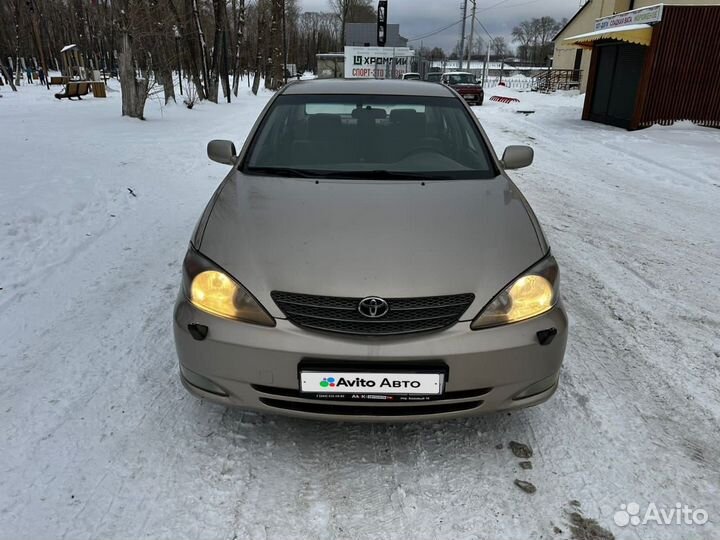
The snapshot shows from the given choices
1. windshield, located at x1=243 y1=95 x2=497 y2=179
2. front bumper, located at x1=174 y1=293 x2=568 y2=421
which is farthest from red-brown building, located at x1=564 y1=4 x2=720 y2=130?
front bumper, located at x1=174 y1=293 x2=568 y2=421

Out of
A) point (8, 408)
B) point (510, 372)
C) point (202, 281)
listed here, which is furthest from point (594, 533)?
point (8, 408)

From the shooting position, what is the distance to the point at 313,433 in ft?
7.86

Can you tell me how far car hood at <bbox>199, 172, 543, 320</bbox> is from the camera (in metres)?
2.09

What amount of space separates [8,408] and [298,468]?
4.83 feet

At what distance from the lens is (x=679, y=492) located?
2.09 m

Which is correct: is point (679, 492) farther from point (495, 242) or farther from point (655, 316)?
point (655, 316)

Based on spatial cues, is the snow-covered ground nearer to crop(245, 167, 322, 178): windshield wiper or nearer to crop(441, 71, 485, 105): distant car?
crop(245, 167, 322, 178): windshield wiper

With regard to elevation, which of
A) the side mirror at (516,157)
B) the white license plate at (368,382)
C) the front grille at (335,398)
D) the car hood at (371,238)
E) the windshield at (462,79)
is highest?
the windshield at (462,79)

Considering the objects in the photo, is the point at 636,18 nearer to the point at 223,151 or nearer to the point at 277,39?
the point at 223,151

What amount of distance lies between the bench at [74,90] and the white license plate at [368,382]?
74.0 feet

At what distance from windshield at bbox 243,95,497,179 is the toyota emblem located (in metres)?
1.17

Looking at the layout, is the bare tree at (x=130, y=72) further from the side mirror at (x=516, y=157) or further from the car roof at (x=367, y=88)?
the side mirror at (x=516, y=157)

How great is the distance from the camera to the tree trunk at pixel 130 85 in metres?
13.3

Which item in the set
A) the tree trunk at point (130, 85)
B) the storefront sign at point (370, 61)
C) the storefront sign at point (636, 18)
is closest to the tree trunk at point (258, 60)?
the storefront sign at point (370, 61)
